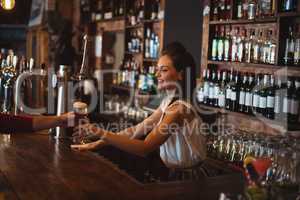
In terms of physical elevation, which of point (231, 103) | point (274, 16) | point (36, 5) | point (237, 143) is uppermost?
point (36, 5)

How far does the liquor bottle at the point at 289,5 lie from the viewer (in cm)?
296

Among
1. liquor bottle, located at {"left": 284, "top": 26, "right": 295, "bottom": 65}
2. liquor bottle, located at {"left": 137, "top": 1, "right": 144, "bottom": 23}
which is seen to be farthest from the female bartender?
liquor bottle, located at {"left": 137, "top": 1, "right": 144, "bottom": 23}

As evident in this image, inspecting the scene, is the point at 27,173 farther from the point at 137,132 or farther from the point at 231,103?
the point at 231,103

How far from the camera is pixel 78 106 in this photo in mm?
2152

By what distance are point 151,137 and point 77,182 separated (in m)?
0.47

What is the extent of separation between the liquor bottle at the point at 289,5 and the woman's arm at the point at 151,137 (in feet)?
3.99

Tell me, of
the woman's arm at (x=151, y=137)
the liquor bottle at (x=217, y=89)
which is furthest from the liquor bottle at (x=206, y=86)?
the woman's arm at (x=151, y=137)

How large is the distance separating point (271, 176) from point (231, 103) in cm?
177

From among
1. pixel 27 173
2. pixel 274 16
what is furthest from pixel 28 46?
pixel 27 173

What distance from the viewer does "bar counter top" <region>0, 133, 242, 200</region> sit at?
168cm

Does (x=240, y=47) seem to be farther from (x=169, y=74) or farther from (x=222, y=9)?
(x=169, y=74)

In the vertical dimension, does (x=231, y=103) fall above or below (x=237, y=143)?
above

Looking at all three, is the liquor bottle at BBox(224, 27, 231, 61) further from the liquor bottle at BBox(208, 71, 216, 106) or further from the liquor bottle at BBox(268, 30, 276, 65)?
the liquor bottle at BBox(268, 30, 276, 65)

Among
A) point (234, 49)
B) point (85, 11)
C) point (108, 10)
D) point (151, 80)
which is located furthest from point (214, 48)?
point (85, 11)
